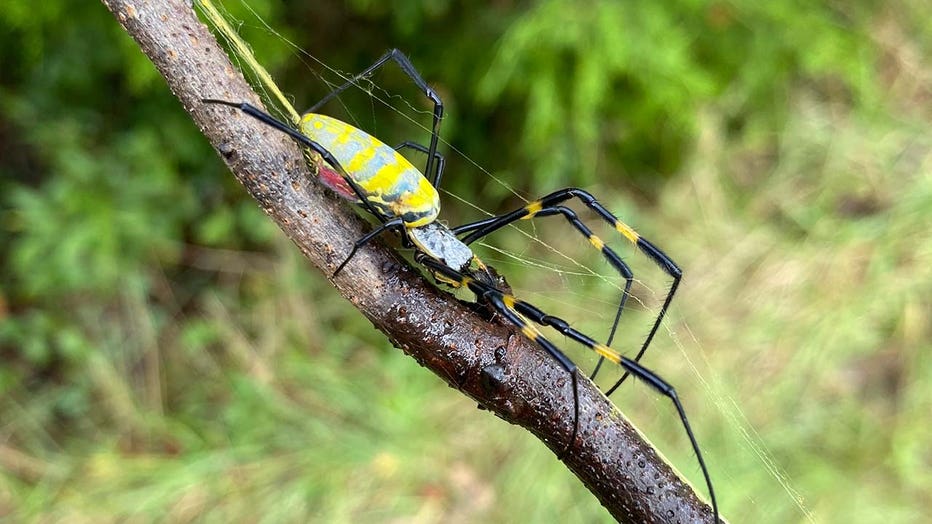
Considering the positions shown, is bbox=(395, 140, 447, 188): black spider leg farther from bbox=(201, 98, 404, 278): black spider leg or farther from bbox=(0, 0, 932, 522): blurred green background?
bbox=(0, 0, 932, 522): blurred green background

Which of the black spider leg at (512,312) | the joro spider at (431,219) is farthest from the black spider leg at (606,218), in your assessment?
the black spider leg at (512,312)

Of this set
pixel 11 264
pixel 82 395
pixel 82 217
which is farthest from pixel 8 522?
pixel 82 217

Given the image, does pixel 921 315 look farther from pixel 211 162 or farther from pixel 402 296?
pixel 211 162

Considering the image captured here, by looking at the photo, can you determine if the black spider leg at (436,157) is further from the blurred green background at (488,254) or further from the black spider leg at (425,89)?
the blurred green background at (488,254)

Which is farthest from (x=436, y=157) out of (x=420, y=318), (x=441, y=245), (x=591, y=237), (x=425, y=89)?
(x=420, y=318)

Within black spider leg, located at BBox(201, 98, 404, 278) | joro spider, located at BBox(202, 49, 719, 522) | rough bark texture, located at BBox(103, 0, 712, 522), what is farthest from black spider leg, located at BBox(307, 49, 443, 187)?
rough bark texture, located at BBox(103, 0, 712, 522)
